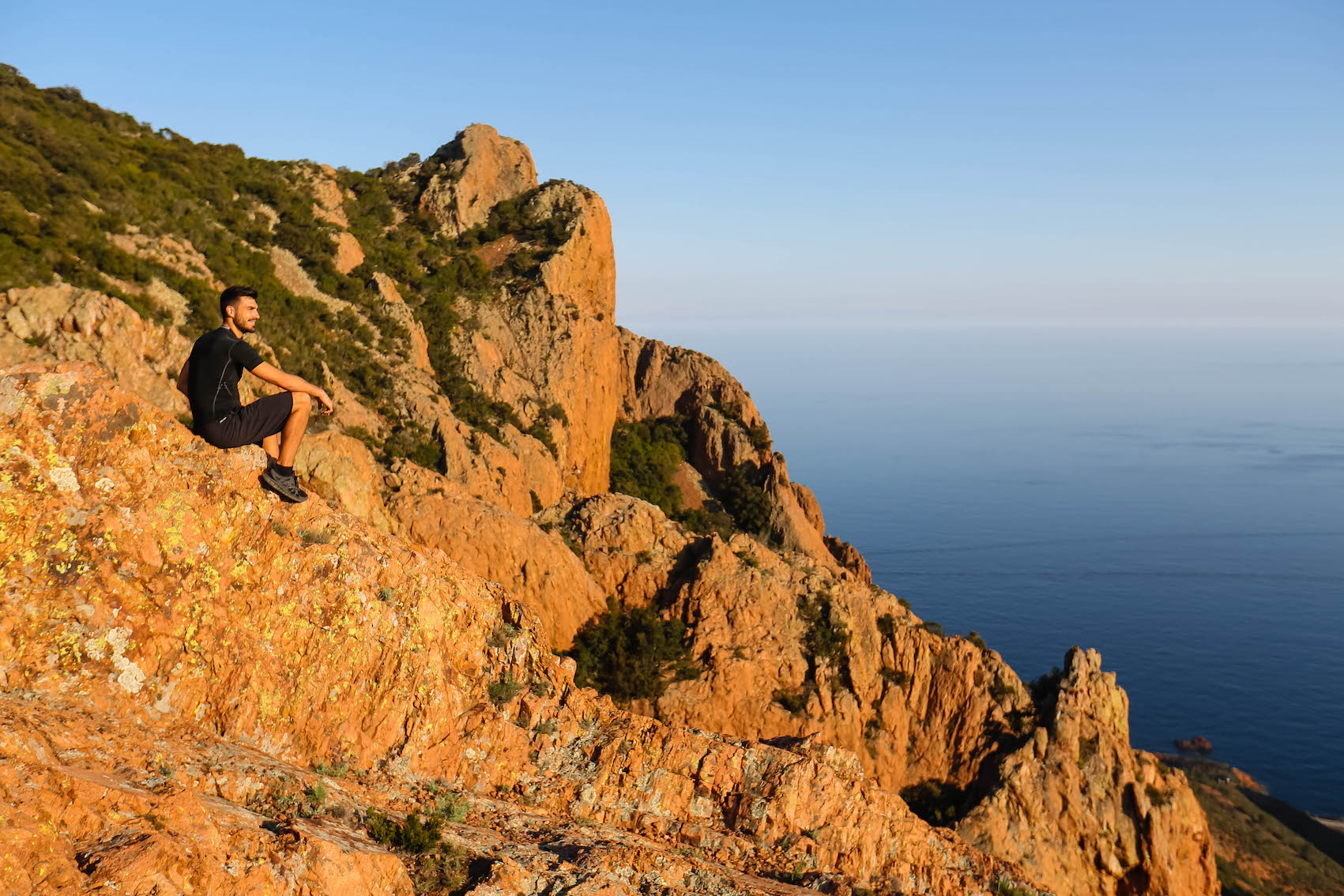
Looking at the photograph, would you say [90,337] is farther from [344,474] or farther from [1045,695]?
[1045,695]

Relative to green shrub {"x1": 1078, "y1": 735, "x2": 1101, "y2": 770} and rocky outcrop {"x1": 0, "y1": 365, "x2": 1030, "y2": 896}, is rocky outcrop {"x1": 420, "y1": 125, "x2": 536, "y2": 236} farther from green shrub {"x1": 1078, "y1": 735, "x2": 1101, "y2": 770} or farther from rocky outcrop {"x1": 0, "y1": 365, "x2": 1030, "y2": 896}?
green shrub {"x1": 1078, "y1": 735, "x2": 1101, "y2": 770}

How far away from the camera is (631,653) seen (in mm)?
22484

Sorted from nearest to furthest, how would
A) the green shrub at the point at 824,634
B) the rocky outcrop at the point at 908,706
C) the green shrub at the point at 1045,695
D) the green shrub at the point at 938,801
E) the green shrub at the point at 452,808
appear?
the green shrub at the point at 452,808, the rocky outcrop at the point at 908,706, the green shrub at the point at 938,801, the green shrub at the point at 824,634, the green shrub at the point at 1045,695

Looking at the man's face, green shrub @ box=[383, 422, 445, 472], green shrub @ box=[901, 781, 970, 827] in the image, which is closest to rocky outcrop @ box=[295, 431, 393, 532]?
green shrub @ box=[383, 422, 445, 472]

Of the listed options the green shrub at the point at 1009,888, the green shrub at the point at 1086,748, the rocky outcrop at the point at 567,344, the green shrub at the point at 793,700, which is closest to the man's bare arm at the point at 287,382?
the green shrub at the point at 1009,888

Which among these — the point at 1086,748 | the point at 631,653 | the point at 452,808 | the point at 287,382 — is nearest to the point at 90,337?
the point at 287,382

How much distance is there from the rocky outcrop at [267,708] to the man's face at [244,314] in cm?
160

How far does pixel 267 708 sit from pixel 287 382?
12.1 ft

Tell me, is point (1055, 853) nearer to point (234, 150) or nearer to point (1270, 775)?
point (234, 150)

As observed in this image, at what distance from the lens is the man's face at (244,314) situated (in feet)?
28.3

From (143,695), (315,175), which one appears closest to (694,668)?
(143,695)

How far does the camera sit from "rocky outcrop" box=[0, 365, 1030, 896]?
19.7 feet

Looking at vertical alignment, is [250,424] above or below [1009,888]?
above

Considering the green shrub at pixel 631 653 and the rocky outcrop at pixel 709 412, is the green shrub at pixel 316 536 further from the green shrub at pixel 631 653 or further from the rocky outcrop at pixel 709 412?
the rocky outcrop at pixel 709 412
